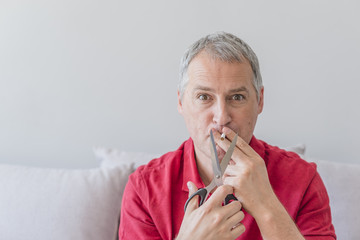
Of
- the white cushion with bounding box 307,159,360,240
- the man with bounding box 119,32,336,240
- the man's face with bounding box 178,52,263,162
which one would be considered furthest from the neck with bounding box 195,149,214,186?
the white cushion with bounding box 307,159,360,240

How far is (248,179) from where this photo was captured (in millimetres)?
1174

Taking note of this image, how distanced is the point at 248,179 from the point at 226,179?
0.07m

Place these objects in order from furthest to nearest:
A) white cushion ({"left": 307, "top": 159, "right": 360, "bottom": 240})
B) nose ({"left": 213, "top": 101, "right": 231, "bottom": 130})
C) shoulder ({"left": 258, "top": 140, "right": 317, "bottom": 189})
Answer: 1. white cushion ({"left": 307, "top": 159, "right": 360, "bottom": 240})
2. shoulder ({"left": 258, "top": 140, "right": 317, "bottom": 189})
3. nose ({"left": 213, "top": 101, "right": 231, "bottom": 130})

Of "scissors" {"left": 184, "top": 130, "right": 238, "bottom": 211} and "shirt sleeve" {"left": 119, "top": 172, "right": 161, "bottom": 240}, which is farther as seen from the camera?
"shirt sleeve" {"left": 119, "top": 172, "right": 161, "bottom": 240}

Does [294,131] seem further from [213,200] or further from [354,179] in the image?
[213,200]

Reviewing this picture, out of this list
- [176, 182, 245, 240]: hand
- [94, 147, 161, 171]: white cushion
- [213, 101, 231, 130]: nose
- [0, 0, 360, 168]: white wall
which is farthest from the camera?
[0, 0, 360, 168]: white wall

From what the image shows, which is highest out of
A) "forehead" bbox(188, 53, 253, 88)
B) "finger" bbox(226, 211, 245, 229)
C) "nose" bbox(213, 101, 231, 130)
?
"forehead" bbox(188, 53, 253, 88)

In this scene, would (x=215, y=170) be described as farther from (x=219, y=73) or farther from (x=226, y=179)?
(x=219, y=73)

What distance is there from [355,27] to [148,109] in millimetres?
1101

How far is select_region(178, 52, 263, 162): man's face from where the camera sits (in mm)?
1241

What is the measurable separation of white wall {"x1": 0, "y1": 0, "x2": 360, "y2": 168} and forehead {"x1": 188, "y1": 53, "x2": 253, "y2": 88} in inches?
30.5

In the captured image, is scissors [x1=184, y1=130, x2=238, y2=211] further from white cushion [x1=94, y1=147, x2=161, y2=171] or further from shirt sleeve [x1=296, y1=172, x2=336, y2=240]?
white cushion [x1=94, y1=147, x2=161, y2=171]

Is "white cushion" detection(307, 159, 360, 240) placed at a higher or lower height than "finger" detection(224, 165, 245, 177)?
lower

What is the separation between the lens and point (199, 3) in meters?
2.00
